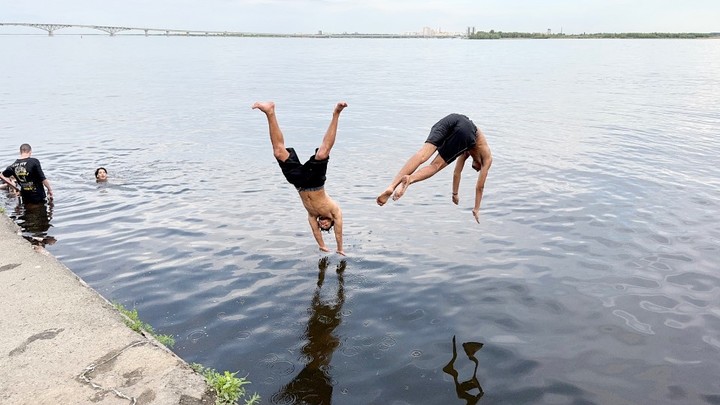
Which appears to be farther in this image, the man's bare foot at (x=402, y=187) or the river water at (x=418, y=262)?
the man's bare foot at (x=402, y=187)

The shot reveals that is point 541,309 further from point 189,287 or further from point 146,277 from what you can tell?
point 146,277

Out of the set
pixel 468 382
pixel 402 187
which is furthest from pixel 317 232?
pixel 468 382

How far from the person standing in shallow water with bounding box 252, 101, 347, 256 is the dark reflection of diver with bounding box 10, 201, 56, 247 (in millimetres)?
6951

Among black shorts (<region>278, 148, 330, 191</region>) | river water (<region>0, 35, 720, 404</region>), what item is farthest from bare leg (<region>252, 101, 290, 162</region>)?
river water (<region>0, 35, 720, 404</region>)

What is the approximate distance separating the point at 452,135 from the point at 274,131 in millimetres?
3467

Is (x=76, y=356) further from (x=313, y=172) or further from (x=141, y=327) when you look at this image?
(x=313, y=172)

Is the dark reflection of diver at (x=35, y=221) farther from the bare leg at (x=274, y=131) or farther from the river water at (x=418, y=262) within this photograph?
the bare leg at (x=274, y=131)

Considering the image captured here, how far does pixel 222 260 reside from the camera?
12.5 meters

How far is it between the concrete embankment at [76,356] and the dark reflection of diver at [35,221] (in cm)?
538

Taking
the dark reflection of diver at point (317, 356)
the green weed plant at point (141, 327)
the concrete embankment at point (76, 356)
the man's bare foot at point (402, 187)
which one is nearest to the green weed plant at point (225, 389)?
the concrete embankment at point (76, 356)

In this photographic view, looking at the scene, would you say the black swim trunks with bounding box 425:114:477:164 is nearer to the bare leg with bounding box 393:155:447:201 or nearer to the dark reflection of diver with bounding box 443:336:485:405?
the bare leg with bounding box 393:155:447:201

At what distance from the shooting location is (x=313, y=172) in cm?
1103

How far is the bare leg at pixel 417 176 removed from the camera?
953cm

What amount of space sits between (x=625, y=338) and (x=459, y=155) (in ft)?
14.9
